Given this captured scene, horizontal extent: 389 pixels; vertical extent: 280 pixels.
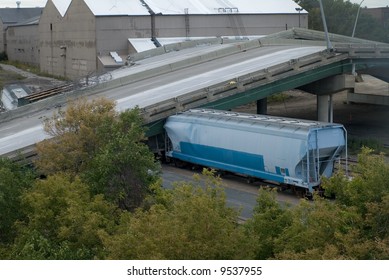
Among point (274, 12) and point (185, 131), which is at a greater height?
point (274, 12)

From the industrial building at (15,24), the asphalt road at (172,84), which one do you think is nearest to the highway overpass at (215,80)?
the asphalt road at (172,84)

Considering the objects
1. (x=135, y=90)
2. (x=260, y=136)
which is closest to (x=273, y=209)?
(x=260, y=136)

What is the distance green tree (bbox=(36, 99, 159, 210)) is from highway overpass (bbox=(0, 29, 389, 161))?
324cm

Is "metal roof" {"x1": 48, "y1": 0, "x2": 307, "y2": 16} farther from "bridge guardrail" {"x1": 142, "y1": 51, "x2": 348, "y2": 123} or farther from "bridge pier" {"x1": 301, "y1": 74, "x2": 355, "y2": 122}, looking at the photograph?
"bridge guardrail" {"x1": 142, "y1": 51, "x2": 348, "y2": 123}

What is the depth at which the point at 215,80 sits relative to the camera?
37.4 metres

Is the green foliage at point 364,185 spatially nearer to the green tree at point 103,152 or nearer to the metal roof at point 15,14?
the green tree at point 103,152

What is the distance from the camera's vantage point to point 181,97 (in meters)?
34.1

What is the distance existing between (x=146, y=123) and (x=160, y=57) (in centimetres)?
2134

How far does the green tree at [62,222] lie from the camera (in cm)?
1516

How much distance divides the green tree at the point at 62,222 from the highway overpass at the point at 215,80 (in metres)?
9.06

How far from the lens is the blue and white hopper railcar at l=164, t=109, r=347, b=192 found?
25188 millimetres

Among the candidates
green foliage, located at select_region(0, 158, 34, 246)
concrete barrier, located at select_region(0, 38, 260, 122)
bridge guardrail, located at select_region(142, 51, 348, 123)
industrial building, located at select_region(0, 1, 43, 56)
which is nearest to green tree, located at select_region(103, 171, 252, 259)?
green foliage, located at select_region(0, 158, 34, 246)

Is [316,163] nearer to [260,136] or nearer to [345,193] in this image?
[260,136]

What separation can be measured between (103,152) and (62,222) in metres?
4.07
